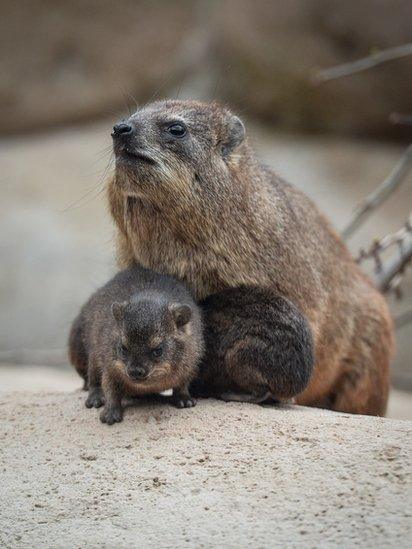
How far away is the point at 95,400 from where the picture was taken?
6773 millimetres

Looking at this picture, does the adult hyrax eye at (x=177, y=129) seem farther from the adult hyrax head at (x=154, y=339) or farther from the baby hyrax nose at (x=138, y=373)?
the baby hyrax nose at (x=138, y=373)

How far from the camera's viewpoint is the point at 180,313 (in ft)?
21.1

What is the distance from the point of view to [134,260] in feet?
23.4

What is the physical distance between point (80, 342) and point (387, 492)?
3.04 meters

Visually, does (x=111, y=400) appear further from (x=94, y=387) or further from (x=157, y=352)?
(x=94, y=387)

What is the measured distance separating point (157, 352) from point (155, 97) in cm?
847

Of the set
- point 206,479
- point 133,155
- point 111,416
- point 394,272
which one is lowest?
point 206,479

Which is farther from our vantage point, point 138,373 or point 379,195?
point 379,195

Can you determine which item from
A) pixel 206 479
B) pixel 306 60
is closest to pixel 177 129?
pixel 206 479

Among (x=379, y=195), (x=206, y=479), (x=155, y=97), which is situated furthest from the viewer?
(x=155, y=97)

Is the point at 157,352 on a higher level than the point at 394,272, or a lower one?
lower

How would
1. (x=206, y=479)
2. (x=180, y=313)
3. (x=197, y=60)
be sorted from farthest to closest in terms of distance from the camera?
(x=197, y=60) → (x=180, y=313) → (x=206, y=479)

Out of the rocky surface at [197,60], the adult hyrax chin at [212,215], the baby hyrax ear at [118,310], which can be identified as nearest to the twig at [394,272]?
the adult hyrax chin at [212,215]

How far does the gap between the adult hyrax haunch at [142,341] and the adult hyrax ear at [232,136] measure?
107cm
